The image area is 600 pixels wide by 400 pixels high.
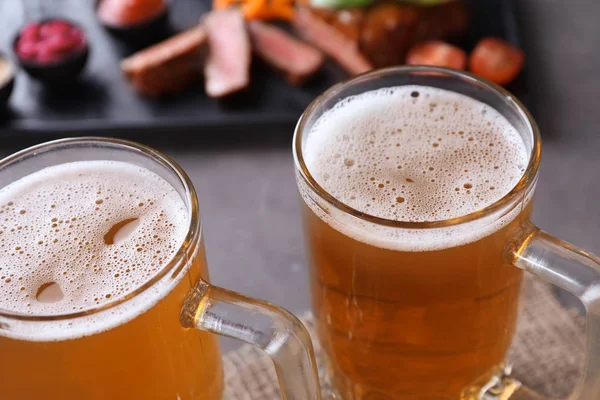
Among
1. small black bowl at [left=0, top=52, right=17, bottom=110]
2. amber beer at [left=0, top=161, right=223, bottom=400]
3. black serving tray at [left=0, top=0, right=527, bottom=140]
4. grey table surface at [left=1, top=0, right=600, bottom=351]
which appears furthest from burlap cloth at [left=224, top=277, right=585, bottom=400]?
small black bowl at [left=0, top=52, right=17, bottom=110]

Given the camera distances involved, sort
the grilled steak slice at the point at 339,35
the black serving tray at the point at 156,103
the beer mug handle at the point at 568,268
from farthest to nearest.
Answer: the grilled steak slice at the point at 339,35
the black serving tray at the point at 156,103
the beer mug handle at the point at 568,268

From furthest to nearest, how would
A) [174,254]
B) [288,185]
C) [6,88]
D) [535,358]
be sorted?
1. [6,88]
2. [288,185]
3. [535,358]
4. [174,254]

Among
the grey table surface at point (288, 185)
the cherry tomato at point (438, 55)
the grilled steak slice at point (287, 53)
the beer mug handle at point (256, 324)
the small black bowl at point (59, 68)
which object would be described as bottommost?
the grey table surface at point (288, 185)

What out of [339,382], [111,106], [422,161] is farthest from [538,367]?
[111,106]

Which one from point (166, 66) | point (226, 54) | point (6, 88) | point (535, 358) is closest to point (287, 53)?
point (226, 54)

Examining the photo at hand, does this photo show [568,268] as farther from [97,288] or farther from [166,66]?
[166,66]

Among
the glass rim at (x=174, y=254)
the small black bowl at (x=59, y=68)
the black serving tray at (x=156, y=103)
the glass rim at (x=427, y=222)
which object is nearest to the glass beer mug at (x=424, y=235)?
the glass rim at (x=427, y=222)

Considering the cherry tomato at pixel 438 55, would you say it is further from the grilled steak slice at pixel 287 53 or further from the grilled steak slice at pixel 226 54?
the grilled steak slice at pixel 226 54
